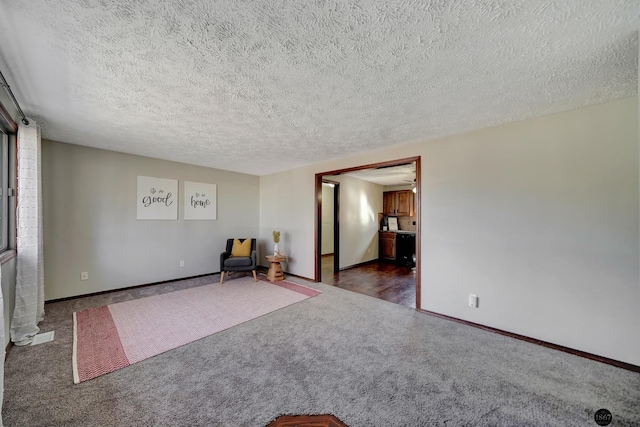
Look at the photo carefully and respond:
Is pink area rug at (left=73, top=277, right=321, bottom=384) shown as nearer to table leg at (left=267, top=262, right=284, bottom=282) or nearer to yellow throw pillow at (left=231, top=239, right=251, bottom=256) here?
table leg at (left=267, top=262, right=284, bottom=282)

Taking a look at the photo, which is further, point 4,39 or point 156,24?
point 4,39

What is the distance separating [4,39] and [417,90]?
270cm

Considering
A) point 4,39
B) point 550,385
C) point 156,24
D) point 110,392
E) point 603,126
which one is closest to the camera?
point 156,24

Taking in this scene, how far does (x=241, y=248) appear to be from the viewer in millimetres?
4645

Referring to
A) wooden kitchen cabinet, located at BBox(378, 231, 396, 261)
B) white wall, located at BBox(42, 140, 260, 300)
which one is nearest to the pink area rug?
white wall, located at BBox(42, 140, 260, 300)

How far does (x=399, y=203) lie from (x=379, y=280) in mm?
2893

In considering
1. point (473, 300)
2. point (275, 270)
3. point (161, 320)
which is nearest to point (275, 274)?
point (275, 270)

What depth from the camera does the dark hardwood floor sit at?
375 cm

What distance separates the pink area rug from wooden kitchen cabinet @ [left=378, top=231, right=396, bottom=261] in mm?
3347

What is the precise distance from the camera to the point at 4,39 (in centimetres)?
138

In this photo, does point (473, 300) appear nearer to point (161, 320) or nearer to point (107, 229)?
point (161, 320)

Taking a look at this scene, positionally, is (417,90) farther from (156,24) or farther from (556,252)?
(556,252)

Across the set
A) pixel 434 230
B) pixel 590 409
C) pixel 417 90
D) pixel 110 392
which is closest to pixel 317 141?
pixel 417 90

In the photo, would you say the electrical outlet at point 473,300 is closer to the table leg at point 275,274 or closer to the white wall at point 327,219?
the table leg at point 275,274
